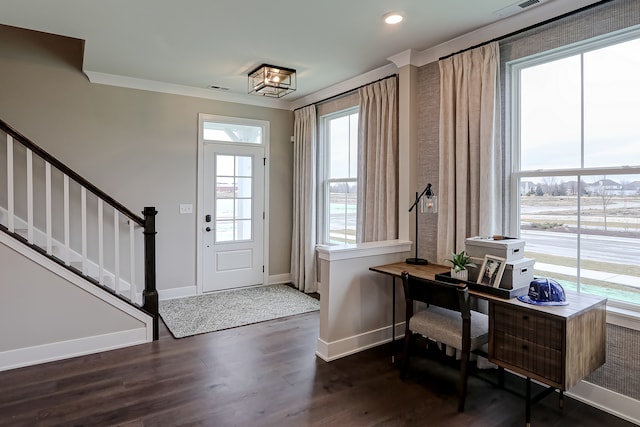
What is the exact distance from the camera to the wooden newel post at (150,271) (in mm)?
3479

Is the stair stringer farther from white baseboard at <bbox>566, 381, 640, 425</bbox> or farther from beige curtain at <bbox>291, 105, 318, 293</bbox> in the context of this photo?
white baseboard at <bbox>566, 381, 640, 425</bbox>

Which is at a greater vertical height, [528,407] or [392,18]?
[392,18]

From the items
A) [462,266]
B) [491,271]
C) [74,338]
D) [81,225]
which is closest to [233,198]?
[81,225]

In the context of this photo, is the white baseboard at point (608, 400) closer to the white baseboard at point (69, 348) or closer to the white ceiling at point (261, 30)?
the white ceiling at point (261, 30)

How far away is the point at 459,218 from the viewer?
123 inches

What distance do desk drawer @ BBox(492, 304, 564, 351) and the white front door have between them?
147 inches

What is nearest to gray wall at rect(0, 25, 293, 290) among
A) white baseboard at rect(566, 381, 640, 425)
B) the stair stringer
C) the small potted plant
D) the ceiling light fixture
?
the ceiling light fixture

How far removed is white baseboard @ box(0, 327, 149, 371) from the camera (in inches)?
115

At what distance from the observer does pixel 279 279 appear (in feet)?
18.5

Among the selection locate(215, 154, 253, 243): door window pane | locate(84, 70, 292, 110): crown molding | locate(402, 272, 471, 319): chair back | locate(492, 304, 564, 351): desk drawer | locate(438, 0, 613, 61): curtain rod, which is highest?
locate(84, 70, 292, 110): crown molding

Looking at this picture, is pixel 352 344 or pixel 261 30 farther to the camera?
pixel 352 344

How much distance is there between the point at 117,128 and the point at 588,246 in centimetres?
486

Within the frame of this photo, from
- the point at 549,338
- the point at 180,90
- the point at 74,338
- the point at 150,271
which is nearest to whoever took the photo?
the point at 549,338

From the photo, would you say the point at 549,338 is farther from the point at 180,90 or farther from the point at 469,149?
the point at 180,90
